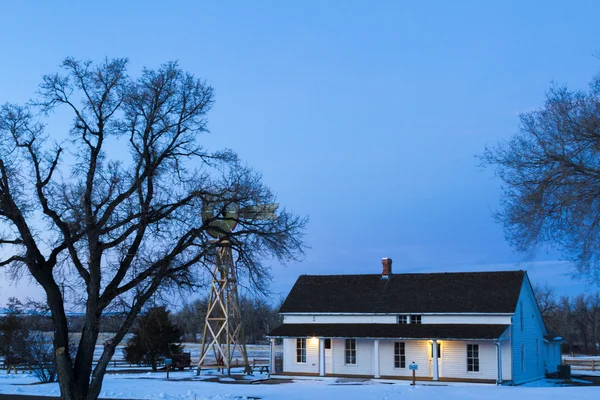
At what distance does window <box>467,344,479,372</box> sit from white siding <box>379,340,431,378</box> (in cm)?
222

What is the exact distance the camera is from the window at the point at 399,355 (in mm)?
38781

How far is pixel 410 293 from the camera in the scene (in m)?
41.8

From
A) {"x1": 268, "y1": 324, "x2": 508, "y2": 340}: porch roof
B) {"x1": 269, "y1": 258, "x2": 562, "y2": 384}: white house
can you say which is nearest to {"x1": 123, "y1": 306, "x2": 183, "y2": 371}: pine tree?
{"x1": 269, "y1": 258, "x2": 562, "y2": 384}: white house

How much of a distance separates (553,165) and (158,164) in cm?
1088

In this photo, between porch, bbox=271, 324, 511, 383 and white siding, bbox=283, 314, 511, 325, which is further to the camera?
white siding, bbox=283, 314, 511, 325

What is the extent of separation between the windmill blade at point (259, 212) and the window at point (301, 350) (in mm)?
21699

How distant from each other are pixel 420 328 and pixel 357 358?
13.3ft

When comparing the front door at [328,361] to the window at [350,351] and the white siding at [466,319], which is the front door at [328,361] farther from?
the white siding at [466,319]

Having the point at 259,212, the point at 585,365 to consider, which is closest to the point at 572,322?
the point at 585,365

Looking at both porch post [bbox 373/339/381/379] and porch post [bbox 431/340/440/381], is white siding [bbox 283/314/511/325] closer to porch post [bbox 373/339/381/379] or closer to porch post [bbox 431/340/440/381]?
porch post [bbox 373/339/381/379]

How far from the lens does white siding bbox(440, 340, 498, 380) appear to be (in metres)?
36.7

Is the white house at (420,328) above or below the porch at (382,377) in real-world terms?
above

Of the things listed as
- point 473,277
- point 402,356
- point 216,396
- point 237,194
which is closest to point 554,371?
point 473,277

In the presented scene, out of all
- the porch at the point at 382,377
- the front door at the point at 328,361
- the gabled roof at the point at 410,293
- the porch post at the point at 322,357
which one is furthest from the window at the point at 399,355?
the porch post at the point at 322,357
